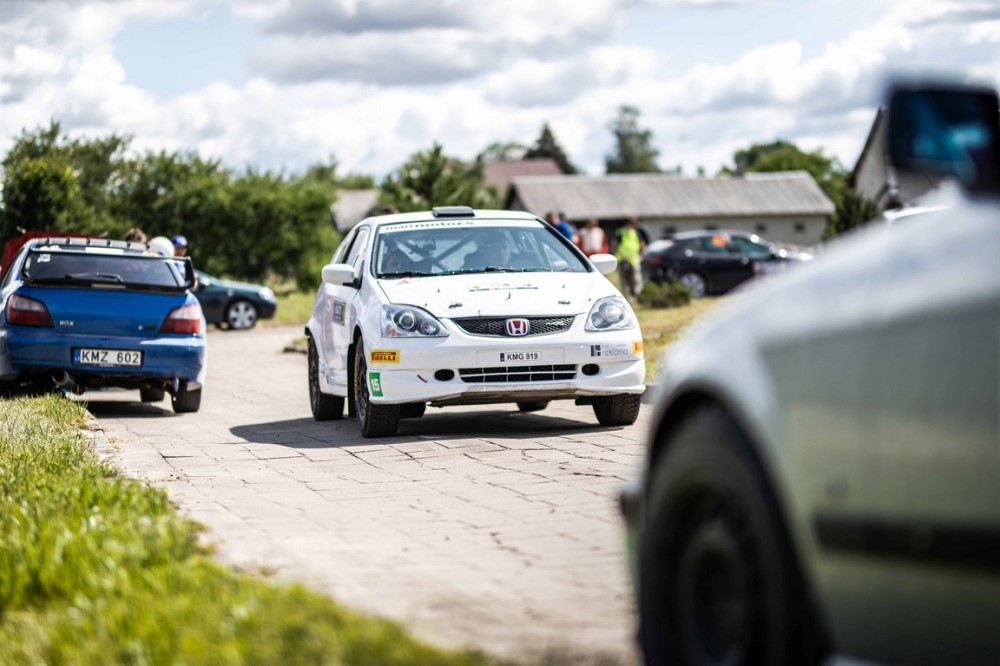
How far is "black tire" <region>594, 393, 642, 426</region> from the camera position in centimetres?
1125

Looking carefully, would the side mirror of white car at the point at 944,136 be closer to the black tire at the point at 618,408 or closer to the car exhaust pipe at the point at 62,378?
the black tire at the point at 618,408

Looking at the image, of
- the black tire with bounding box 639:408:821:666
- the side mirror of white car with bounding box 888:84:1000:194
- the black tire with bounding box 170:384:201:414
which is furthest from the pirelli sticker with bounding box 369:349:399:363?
the side mirror of white car with bounding box 888:84:1000:194

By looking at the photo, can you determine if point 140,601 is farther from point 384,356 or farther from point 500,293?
Result: point 500,293

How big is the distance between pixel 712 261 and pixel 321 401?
2545 centimetres

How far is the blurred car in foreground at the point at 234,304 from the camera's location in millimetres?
35031

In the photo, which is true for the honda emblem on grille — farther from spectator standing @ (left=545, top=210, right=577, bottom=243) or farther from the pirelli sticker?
spectator standing @ (left=545, top=210, right=577, bottom=243)

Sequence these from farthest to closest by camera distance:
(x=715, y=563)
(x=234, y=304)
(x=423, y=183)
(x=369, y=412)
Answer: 1. (x=423, y=183)
2. (x=234, y=304)
3. (x=369, y=412)
4. (x=715, y=563)

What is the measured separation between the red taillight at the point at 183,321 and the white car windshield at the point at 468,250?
3204mm

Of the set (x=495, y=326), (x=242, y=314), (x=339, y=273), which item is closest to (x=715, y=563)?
(x=495, y=326)

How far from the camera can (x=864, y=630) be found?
9.59 feet

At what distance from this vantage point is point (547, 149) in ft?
572

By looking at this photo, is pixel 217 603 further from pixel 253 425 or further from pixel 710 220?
pixel 710 220

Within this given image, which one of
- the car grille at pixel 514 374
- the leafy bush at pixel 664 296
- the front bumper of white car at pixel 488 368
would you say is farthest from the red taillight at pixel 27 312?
the leafy bush at pixel 664 296

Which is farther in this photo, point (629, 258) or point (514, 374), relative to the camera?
point (629, 258)
